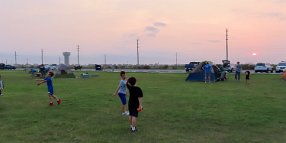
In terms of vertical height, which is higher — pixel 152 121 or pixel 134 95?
pixel 134 95

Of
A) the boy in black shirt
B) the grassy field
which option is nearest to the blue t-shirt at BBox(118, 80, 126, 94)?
the grassy field

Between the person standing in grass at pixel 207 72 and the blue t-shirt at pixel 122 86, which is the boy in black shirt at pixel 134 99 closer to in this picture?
the blue t-shirt at pixel 122 86


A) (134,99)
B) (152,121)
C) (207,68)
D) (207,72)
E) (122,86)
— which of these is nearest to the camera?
(134,99)

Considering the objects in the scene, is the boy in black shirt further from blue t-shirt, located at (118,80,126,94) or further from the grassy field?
blue t-shirt, located at (118,80,126,94)

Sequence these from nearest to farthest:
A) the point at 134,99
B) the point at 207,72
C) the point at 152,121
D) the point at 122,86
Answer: the point at 134,99 < the point at 152,121 < the point at 122,86 < the point at 207,72

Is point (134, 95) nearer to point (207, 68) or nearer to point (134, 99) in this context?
point (134, 99)

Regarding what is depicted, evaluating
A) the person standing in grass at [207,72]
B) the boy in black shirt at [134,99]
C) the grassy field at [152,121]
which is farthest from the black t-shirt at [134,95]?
the person standing in grass at [207,72]

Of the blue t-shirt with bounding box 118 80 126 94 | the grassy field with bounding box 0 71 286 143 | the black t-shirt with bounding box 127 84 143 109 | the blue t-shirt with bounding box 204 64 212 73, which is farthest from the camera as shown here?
the blue t-shirt with bounding box 204 64 212 73

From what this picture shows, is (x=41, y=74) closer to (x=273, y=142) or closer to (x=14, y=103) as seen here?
(x=14, y=103)

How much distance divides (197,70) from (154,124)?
2270 centimetres

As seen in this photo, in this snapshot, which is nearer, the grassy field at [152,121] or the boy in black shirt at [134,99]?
the grassy field at [152,121]

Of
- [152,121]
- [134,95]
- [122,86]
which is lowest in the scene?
[152,121]

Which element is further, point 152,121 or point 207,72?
point 207,72

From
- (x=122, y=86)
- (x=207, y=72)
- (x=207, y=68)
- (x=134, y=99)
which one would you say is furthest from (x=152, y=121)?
(x=207, y=68)
